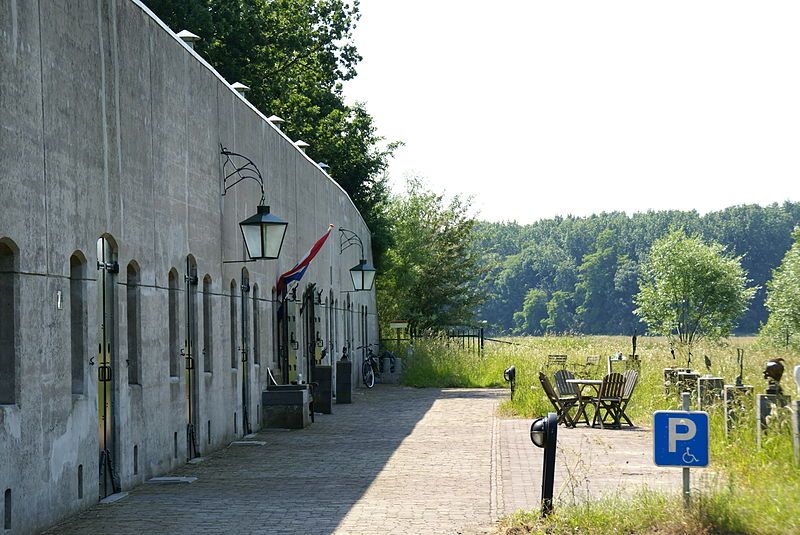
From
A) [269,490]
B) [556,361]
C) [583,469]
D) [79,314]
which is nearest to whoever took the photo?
[79,314]

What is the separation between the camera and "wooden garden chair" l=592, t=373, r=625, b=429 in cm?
2095

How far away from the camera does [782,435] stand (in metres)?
12.7

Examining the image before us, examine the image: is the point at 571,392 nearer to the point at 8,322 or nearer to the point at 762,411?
the point at 762,411

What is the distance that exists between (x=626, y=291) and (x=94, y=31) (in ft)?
448

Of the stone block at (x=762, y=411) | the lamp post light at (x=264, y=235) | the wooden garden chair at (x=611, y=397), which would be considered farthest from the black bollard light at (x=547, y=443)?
the wooden garden chair at (x=611, y=397)

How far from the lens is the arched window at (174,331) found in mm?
16031

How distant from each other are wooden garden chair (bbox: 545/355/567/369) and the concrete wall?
1281 cm

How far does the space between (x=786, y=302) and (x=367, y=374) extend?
37613 millimetres

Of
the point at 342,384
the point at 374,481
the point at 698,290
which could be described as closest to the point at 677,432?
the point at 374,481

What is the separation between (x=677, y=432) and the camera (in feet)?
32.3

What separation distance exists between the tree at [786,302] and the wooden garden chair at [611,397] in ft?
151

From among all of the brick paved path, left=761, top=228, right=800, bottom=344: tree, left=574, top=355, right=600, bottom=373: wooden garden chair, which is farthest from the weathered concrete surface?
left=761, top=228, right=800, bottom=344: tree

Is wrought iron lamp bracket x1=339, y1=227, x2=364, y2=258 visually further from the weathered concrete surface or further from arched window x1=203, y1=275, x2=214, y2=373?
arched window x1=203, y1=275, x2=214, y2=373

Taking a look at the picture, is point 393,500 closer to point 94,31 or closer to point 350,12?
point 94,31
